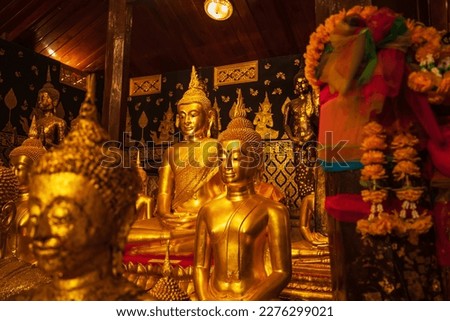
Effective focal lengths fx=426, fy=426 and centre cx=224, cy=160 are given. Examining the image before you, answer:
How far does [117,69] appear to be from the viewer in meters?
3.42

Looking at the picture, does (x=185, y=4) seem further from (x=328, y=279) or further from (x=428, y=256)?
(x=428, y=256)

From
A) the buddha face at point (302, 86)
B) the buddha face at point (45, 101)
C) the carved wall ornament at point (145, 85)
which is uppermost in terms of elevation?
the carved wall ornament at point (145, 85)

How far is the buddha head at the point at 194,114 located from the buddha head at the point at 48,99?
6.46 feet

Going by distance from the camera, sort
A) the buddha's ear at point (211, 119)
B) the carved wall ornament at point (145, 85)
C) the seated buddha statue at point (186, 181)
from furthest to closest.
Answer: the carved wall ornament at point (145, 85) < the buddha's ear at point (211, 119) < the seated buddha statue at point (186, 181)

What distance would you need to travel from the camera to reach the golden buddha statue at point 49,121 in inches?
174

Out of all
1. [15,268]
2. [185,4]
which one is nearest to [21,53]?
[185,4]

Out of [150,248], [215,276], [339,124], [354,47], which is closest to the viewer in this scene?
[354,47]

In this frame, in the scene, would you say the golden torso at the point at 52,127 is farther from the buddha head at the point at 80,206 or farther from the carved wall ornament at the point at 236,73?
the buddha head at the point at 80,206

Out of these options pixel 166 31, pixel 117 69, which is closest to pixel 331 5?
pixel 117 69

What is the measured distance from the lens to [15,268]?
5.69 feet

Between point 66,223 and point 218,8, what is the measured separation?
3741 millimetres

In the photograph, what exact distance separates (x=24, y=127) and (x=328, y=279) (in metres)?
3.70

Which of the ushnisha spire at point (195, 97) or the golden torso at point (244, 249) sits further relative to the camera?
the ushnisha spire at point (195, 97)

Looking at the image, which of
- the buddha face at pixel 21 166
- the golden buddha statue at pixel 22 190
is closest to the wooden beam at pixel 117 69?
the golden buddha statue at pixel 22 190
